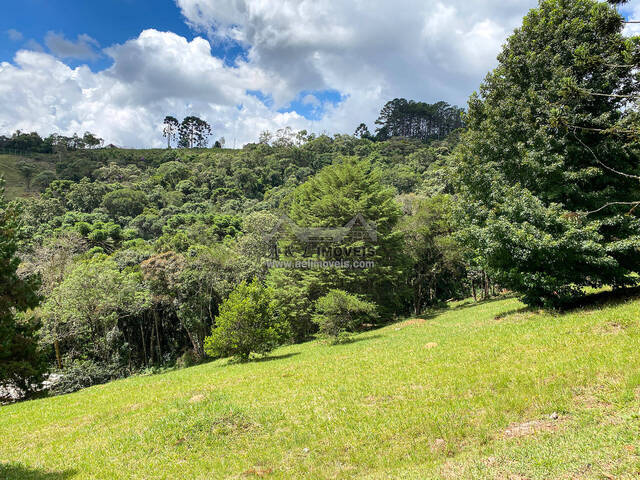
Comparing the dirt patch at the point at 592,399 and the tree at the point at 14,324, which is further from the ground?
the tree at the point at 14,324

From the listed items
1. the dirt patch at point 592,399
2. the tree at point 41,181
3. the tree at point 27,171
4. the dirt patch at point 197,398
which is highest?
the tree at point 27,171

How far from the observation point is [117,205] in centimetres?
6625

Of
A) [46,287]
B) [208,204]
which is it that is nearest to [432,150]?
[208,204]

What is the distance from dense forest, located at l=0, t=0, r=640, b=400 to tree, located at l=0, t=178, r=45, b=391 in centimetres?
7

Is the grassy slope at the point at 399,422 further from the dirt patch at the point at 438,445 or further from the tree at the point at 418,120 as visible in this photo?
the tree at the point at 418,120

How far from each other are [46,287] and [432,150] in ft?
269

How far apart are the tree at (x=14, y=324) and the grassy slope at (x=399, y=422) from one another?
18.0 feet

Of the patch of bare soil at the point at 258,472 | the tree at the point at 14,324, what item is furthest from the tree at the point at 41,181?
the patch of bare soil at the point at 258,472

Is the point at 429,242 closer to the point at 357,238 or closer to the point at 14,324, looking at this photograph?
the point at 357,238

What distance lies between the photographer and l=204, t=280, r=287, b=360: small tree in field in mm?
17188

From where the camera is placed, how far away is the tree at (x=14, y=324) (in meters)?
15.2

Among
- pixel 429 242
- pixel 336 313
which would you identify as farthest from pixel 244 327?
pixel 429 242

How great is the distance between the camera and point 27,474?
21.8 ft

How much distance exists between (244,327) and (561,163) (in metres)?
16.2
